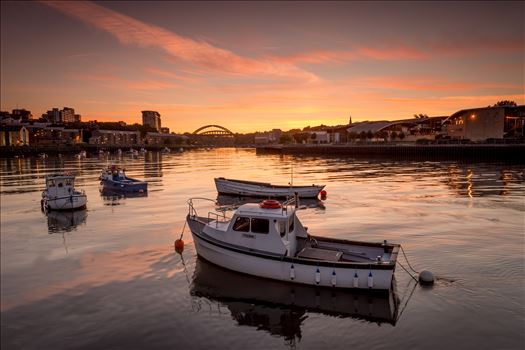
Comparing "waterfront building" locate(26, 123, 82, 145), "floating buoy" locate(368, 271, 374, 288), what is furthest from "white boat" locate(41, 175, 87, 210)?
"waterfront building" locate(26, 123, 82, 145)

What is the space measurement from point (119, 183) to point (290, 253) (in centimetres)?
3365

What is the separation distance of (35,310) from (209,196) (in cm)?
3062

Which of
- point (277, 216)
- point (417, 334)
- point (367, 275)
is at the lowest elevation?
point (417, 334)

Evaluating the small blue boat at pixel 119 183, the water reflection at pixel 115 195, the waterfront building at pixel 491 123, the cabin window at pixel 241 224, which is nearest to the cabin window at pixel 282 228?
the cabin window at pixel 241 224

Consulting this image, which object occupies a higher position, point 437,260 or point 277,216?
point 277,216

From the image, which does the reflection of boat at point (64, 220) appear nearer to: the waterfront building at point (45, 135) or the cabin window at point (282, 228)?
the cabin window at point (282, 228)

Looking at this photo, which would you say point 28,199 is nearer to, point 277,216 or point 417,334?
point 277,216

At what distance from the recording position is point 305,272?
16156 mm

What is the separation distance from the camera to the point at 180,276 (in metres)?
18.2

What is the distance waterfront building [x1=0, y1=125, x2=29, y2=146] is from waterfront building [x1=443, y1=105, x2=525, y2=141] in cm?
16383

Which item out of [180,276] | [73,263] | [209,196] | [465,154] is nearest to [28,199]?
[209,196]

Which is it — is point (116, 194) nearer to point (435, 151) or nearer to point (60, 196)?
point (60, 196)

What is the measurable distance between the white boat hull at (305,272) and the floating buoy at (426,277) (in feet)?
7.60

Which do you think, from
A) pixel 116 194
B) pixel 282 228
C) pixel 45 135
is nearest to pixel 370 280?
pixel 282 228
